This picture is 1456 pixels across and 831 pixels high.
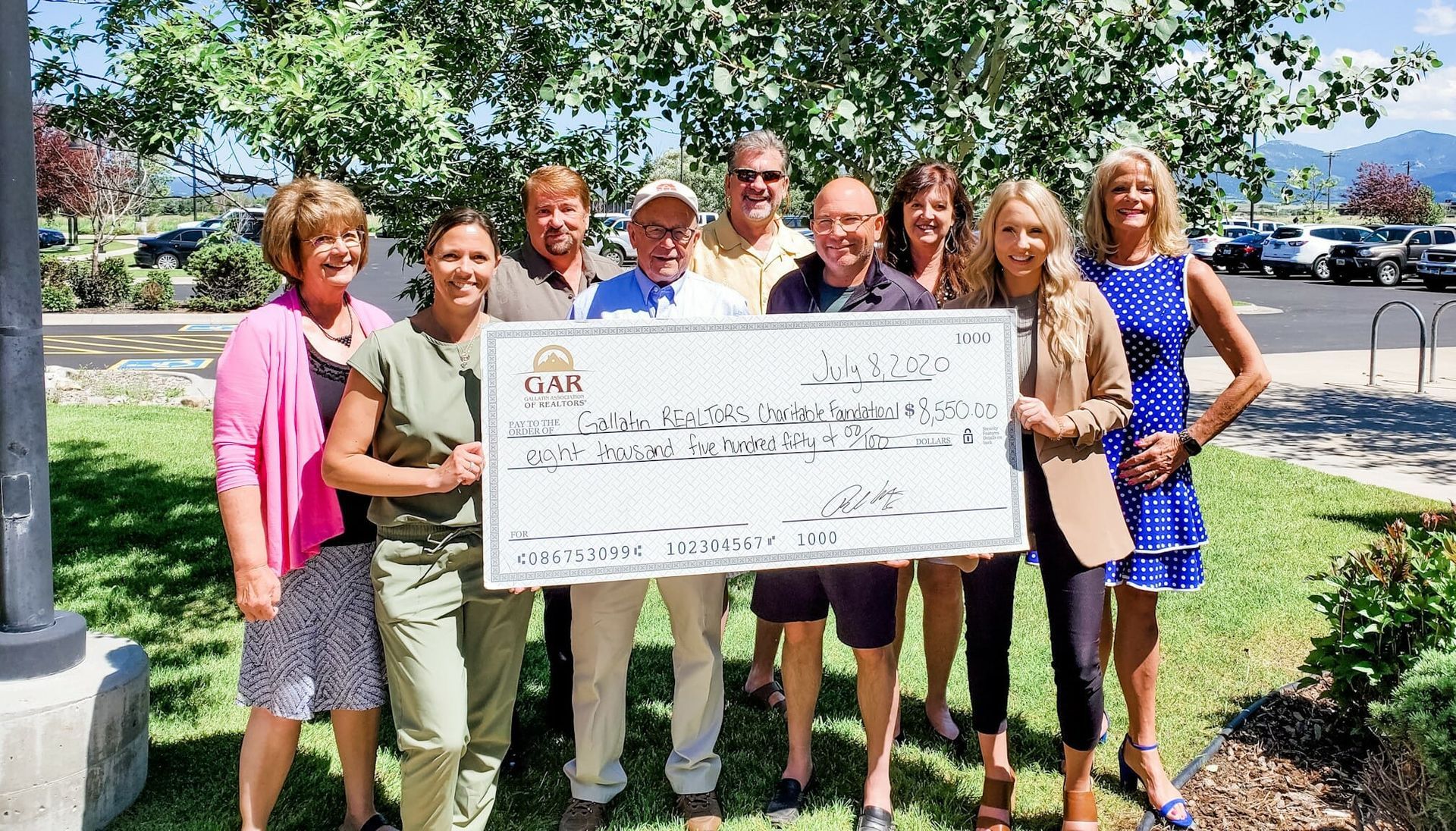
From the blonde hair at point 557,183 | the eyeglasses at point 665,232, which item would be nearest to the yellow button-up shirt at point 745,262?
the blonde hair at point 557,183

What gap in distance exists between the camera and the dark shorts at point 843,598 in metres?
3.70

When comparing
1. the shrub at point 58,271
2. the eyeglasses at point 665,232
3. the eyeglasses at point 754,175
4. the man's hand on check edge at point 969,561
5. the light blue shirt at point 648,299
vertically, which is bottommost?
the man's hand on check edge at point 969,561

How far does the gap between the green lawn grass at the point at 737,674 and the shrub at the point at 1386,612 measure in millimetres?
587

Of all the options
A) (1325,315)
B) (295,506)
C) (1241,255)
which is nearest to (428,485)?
(295,506)

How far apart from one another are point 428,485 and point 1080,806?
235 cm

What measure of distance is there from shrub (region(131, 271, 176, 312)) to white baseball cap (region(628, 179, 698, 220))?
2307cm

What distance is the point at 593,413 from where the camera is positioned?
3.30m

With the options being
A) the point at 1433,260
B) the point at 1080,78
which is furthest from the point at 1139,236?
the point at 1433,260

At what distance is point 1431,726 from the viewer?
296 cm

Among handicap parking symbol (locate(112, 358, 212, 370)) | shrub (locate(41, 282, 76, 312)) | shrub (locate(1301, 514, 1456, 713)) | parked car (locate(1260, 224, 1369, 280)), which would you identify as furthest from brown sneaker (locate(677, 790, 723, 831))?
parked car (locate(1260, 224, 1369, 280))

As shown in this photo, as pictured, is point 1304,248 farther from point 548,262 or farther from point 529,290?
point 529,290

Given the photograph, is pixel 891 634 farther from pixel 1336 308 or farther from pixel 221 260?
pixel 1336 308

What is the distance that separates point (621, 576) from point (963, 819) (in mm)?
1605

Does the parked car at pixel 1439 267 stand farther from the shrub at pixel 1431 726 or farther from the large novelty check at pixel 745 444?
the large novelty check at pixel 745 444
